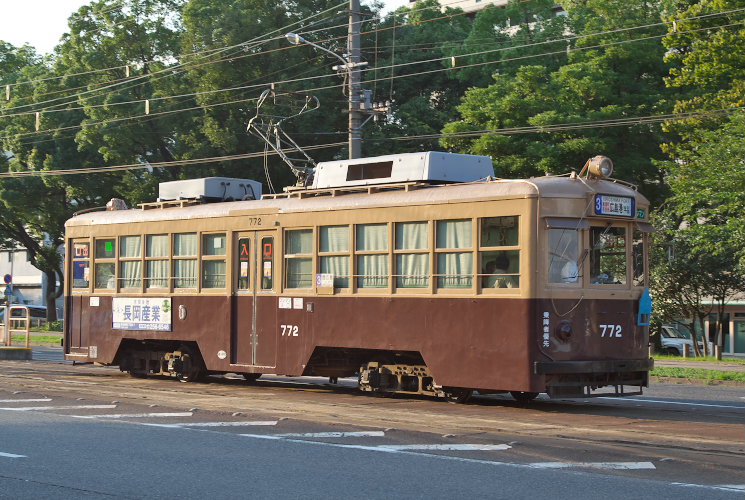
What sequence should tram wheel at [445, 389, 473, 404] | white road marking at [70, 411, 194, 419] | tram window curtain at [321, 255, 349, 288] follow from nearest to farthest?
1. white road marking at [70, 411, 194, 419]
2. tram wheel at [445, 389, 473, 404]
3. tram window curtain at [321, 255, 349, 288]

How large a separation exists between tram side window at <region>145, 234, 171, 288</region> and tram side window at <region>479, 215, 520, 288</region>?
6383 mm

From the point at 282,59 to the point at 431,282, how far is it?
27.1 meters

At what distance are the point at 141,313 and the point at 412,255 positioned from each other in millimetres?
6021

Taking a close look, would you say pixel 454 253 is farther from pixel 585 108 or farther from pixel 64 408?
pixel 585 108

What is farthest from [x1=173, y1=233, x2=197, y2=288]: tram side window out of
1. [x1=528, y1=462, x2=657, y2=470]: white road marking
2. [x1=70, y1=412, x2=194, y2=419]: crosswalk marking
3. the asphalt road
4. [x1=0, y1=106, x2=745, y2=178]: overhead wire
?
[x1=0, y1=106, x2=745, y2=178]: overhead wire

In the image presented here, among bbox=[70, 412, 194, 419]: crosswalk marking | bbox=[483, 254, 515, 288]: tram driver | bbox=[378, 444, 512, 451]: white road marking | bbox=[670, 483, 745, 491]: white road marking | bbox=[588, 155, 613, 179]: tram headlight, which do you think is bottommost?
bbox=[670, 483, 745, 491]: white road marking

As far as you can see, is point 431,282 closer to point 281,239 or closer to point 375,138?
point 281,239

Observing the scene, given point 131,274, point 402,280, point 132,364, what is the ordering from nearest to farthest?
point 402,280 → point 131,274 → point 132,364

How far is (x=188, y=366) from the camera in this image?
18.2m

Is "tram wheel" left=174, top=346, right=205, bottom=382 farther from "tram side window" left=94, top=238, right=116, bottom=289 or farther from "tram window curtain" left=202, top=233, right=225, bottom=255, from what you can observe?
"tram side window" left=94, top=238, right=116, bottom=289

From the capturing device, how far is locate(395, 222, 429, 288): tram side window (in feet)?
47.5

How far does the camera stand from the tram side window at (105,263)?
63.4 ft

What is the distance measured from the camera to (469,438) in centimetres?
1102

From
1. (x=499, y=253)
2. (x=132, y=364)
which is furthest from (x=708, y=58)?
(x=499, y=253)
